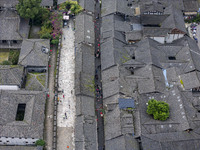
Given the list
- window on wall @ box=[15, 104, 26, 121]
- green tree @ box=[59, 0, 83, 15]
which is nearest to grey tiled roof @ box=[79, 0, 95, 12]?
green tree @ box=[59, 0, 83, 15]

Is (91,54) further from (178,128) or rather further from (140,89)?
(178,128)

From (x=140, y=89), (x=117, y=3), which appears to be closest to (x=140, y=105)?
(x=140, y=89)

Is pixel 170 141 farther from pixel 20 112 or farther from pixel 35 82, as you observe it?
pixel 35 82

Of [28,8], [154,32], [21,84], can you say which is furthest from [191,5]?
[21,84]

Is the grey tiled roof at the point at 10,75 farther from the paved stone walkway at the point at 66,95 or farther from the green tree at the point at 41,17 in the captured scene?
the green tree at the point at 41,17

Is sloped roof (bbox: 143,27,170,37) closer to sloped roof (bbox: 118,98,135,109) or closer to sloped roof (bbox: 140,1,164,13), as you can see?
sloped roof (bbox: 140,1,164,13)

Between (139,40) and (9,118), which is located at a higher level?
(139,40)
